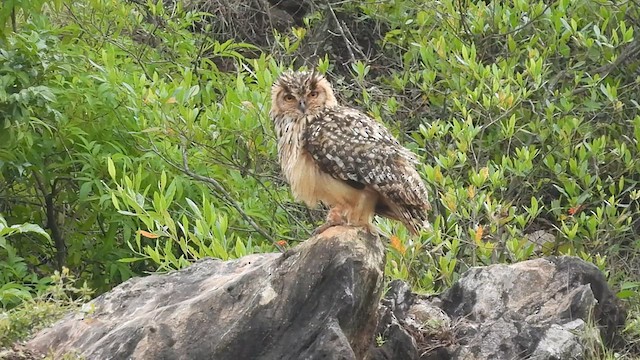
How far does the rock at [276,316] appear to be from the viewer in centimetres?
474

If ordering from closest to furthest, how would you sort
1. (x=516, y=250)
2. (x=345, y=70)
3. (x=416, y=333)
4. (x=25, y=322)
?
1. (x=25, y=322)
2. (x=416, y=333)
3. (x=516, y=250)
4. (x=345, y=70)

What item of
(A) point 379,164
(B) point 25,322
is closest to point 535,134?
(A) point 379,164

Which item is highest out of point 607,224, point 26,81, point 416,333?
point 26,81

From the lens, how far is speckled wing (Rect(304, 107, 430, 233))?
5531 millimetres

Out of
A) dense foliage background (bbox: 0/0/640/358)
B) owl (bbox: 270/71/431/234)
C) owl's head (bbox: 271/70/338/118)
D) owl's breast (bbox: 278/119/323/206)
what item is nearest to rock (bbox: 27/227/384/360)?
owl (bbox: 270/71/431/234)

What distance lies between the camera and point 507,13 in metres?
8.22

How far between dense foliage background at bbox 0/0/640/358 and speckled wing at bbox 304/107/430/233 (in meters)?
0.96

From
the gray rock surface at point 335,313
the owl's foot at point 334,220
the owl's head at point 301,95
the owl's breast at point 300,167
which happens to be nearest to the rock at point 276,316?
the gray rock surface at point 335,313

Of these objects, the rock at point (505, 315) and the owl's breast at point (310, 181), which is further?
the owl's breast at point (310, 181)

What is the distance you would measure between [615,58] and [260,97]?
112 inches

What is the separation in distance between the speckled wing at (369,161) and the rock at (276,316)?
54 cm

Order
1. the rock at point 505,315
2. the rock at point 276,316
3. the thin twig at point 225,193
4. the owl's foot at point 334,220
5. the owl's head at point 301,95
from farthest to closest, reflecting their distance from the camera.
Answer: the thin twig at point 225,193 → the owl's head at point 301,95 → the owl's foot at point 334,220 → the rock at point 505,315 → the rock at point 276,316

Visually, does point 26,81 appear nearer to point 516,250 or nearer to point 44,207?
point 44,207

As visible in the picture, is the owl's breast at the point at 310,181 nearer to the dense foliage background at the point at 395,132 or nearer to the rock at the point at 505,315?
the rock at the point at 505,315
